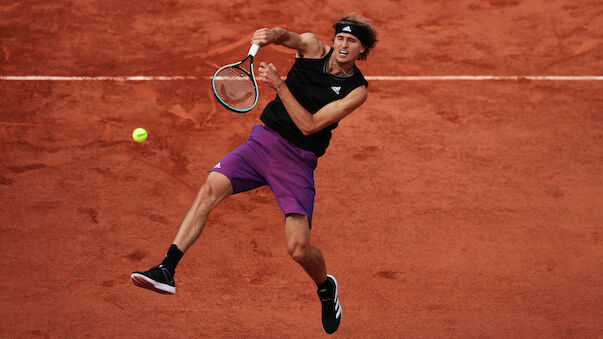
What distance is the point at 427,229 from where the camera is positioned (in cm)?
812

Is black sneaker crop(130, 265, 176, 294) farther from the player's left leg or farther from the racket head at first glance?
the racket head

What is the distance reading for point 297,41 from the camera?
6027 mm

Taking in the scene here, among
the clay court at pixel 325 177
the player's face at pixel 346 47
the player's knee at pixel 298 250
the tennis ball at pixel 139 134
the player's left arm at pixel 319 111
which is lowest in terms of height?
the clay court at pixel 325 177

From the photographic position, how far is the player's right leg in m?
5.44

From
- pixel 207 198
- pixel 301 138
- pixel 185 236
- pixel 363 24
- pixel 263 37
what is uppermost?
pixel 263 37

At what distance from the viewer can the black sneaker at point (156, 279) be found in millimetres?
5371

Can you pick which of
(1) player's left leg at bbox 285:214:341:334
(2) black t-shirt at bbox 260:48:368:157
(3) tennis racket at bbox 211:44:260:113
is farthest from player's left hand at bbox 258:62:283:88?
(1) player's left leg at bbox 285:214:341:334

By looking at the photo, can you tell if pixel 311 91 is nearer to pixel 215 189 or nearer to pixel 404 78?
pixel 215 189

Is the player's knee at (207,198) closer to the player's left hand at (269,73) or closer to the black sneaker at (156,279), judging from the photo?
the black sneaker at (156,279)

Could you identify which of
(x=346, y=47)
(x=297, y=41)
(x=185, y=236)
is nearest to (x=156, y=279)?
(x=185, y=236)

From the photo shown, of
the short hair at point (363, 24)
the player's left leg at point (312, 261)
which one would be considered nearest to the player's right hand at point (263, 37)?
the short hair at point (363, 24)

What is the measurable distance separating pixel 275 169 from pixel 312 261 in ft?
2.80

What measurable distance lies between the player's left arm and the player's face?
11.1 inches

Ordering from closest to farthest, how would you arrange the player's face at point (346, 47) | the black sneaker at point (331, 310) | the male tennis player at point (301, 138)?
the male tennis player at point (301, 138), the player's face at point (346, 47), the black sneaker at point (331, 310)
